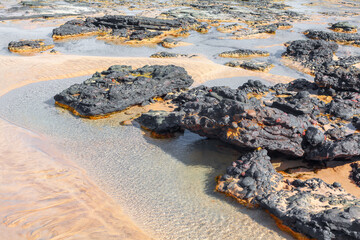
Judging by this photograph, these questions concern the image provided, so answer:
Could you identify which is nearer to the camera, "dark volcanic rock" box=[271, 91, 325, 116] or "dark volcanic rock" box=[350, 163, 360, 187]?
"dark volcanic rock" box=[350, 163, 360, 187]

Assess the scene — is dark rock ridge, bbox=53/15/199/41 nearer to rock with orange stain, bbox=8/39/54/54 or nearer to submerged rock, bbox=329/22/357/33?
rock with orange stain, bbox=8/39/54/54

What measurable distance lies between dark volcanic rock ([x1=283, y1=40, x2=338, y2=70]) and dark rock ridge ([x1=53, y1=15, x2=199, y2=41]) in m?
12.3

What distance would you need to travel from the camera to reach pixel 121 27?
29391mm

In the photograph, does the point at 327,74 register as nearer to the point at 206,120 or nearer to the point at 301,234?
the point at 206,120

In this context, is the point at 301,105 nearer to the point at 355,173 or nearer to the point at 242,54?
the point at 355,173

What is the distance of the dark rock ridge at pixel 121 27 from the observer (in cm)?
2702

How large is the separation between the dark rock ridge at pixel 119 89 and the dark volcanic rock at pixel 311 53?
9570 millimetres

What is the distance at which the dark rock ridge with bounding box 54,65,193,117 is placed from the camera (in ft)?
38.1

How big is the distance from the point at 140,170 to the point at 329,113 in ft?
25.3

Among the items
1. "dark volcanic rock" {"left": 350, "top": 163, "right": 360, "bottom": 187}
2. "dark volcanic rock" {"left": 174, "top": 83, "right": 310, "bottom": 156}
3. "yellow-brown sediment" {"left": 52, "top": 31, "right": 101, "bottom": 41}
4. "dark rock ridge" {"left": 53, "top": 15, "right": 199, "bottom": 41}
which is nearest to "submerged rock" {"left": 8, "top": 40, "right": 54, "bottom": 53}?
"yellow-brown sediment" {"left": 52, "top": 31, "right": 101, "bottom": 41}

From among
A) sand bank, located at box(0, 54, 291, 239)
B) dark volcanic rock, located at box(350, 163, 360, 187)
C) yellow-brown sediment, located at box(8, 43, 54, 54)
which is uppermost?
dark volcanic rock, located at box(350, 163, 360, 187)

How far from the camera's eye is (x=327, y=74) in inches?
551

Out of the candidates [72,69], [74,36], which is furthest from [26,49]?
[72,69]

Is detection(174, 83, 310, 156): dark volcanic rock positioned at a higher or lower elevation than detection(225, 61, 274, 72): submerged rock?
higher
